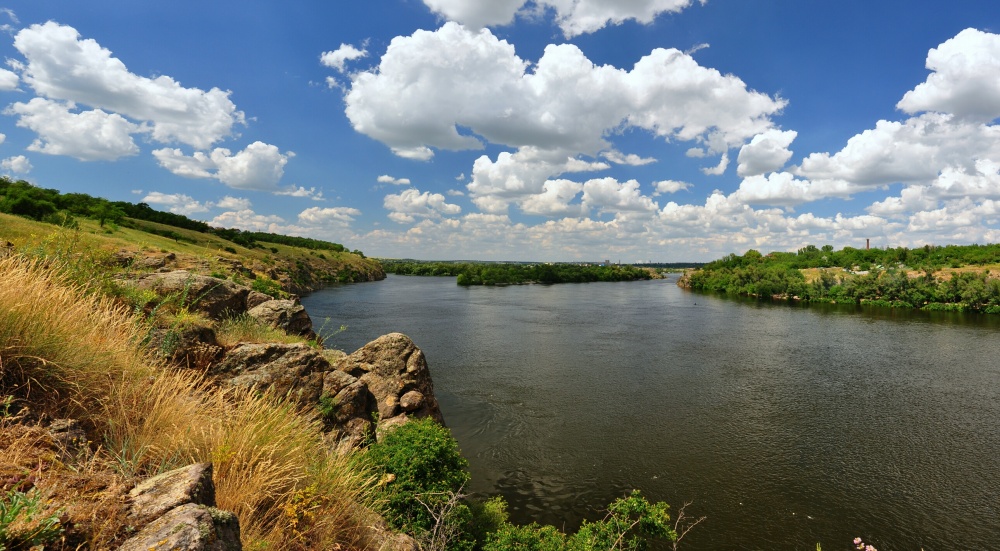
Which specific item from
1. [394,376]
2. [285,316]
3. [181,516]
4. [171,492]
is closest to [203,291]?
[285,316]

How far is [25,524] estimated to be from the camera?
9.27ft

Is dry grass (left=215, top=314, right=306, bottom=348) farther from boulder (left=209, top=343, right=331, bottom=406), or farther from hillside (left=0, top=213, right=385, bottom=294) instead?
hillside (left=0, top=213, right=385, bottom=294)

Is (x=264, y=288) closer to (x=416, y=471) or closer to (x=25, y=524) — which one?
(x=416, y=471)

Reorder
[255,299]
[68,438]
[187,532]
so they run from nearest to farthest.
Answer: [187,532] → [68,438] → [255,299]

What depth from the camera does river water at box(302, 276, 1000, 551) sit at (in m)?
16.8

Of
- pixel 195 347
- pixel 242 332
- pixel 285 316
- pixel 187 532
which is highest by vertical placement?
pixel 187 532

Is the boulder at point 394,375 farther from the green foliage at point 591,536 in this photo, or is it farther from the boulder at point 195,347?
the green foliage at point 591,536

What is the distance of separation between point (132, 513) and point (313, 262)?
15107 cm

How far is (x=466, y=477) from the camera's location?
13.6 metres

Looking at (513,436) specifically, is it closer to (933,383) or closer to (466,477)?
(466,477)

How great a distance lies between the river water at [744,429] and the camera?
16.8 metres

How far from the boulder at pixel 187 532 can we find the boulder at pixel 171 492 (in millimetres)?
130

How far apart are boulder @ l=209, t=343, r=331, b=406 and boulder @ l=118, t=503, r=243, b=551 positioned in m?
7.74

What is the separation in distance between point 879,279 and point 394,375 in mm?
110210
